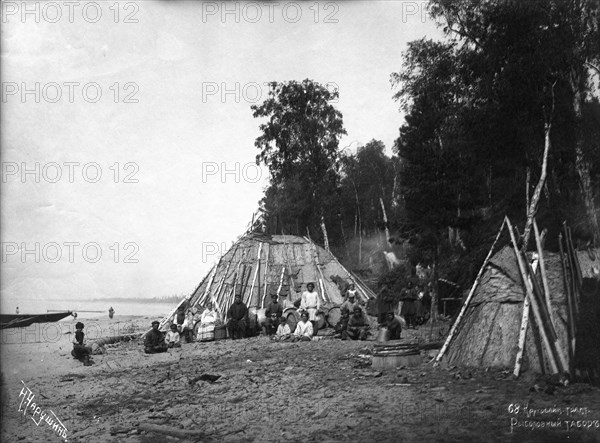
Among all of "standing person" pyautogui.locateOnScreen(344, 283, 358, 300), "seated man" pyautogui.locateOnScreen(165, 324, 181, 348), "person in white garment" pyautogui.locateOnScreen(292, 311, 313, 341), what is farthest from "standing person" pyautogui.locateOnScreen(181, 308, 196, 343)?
"standing person" pyautogui.locateOnScreen(344, 283, 358, 300)

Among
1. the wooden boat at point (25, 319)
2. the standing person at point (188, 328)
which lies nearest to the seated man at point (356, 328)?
the standing person at point (188, 328)

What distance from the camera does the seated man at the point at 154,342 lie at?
11078 mm

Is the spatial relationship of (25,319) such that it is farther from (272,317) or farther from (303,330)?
(303,330)

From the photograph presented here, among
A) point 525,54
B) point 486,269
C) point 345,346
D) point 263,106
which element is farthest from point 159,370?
point 263,106

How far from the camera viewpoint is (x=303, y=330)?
11.9 meters

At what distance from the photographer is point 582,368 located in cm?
614

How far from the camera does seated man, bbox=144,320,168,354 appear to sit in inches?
436

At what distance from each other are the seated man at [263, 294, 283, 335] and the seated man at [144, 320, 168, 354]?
2.91m

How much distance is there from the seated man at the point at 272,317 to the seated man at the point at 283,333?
0.30 metres

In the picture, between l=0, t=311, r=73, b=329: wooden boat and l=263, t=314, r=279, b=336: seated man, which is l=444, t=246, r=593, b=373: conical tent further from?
l=0, t=311, r=73, b=329: wooden boat

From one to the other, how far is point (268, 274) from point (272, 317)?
109 inches

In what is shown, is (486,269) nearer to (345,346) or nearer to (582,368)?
(582,368)

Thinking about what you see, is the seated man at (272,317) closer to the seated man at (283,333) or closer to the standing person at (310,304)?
the seated man at (283,333)

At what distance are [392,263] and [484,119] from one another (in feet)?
63.3
